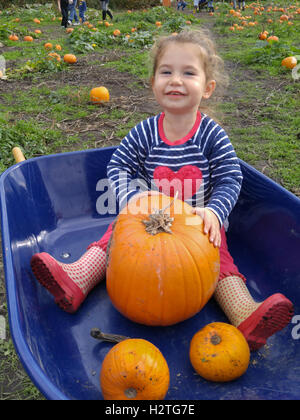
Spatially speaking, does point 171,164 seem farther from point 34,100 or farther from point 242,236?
point 34,100

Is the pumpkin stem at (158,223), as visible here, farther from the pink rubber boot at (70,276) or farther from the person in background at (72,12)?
the person in background at (72,12)

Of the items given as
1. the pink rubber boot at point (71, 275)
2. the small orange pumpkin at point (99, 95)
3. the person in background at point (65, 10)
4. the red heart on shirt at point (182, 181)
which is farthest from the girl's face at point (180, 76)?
the person in background at point (65, 10)

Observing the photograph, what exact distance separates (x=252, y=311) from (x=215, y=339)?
271 mm

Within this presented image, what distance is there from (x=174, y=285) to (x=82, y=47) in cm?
803

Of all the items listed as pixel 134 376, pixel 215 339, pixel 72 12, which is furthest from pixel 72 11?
pixel 134 376

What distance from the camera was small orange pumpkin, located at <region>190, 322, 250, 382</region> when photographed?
4.86 feet

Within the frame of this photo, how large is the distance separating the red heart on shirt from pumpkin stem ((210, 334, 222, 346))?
0.81 metres

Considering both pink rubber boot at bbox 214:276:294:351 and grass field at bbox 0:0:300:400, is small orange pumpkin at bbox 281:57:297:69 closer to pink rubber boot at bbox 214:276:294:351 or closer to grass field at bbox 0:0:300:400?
grass field at bbox 0:0:300:400

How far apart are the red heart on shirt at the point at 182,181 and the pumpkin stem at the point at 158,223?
471 mm

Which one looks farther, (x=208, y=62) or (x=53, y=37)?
(x=53, y=37)

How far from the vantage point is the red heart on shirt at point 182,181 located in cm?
211

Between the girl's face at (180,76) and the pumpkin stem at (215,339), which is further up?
the girl's face at (180,76)

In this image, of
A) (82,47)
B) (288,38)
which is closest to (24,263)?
(82,47)

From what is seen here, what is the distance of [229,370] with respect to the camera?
1.49 meters
